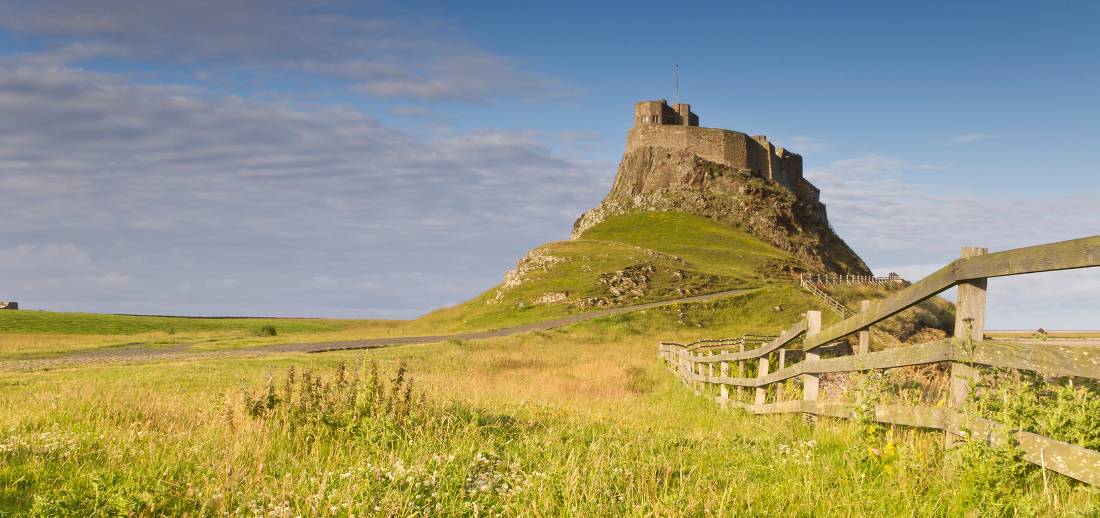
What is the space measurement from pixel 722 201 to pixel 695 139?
12.2 metres

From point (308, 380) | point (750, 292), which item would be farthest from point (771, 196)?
point (308, 380)

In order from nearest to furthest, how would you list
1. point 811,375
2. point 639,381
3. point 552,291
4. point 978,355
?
point 978,355 < point 811,375 < point 639,381 < point 552,291

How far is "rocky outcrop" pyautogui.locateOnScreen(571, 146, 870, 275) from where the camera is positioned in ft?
300

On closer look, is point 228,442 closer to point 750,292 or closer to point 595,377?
point 595,377

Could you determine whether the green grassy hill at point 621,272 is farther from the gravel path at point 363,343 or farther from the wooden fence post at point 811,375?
the wooden fence post at point 811,375

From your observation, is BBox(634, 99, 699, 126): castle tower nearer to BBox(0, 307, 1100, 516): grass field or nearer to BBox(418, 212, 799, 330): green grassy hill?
BBox(418, 212, 799, 330): green grassy hill

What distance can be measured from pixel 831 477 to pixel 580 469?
2.05 m

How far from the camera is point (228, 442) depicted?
648 centimetres

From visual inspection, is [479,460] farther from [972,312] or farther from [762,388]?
[762,388]

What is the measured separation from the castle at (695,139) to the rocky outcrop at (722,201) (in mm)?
1544

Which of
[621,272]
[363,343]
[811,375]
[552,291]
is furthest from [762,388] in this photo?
[621,272]

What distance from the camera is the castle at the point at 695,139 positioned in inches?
3999

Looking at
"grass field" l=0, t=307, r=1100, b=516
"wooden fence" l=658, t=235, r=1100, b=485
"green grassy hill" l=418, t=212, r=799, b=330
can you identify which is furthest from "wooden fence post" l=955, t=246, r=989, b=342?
"green grassy hill" l=418, t=212, r=799, b=330

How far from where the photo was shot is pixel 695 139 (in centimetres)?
10194
